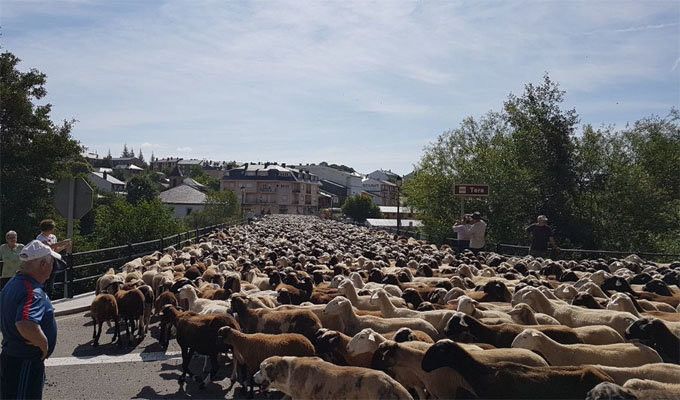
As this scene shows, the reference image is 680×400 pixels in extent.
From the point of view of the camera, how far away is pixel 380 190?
181 metres

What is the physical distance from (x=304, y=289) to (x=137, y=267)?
23.4 feet

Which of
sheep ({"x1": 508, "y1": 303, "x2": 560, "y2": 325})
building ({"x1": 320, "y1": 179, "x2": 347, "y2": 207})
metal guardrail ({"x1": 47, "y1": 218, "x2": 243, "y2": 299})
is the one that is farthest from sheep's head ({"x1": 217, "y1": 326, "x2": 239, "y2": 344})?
building ({"x1": 320, "y1": 179, "x2": 347, "y2": 207})

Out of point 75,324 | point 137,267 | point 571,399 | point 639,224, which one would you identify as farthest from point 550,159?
point 571,399

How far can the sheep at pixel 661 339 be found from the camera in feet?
24.2

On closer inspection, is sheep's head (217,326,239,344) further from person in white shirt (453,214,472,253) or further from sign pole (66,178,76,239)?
person in white shirt (453,214,472,253)

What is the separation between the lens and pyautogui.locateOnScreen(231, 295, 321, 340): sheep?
8461mm

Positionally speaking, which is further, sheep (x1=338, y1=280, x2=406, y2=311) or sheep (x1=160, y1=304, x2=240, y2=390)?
sheep (x1=338, y1=280, x2=406, y2=311)

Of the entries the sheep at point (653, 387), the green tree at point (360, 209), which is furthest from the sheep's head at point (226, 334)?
the green tree at point (360, 209)

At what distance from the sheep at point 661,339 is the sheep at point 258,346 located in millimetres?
4102

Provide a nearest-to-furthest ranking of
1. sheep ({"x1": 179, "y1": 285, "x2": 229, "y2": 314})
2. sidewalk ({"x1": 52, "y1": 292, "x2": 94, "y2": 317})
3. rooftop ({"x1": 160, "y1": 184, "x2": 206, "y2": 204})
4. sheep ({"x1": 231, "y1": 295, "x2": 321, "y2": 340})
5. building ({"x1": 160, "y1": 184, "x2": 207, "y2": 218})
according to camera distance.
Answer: sheep ({"x1": 231, "y1": 295, "x2": 321, "y2": 340})
sheep ({"x1": 179, "y1": 285, "x2": 229, "y2": 314})
sidewalk ({"x1": 52, "y1": 292, "x2": 94, "y2": 317})
building ({"x1": 160, "y1": 184, "x2": 207, "y2": 218})
rooftop ({"x1": 160, "y1": 184, "x2": 206, "y2": 204})

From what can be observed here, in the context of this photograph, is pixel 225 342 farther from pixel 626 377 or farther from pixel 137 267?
pixel 137 267

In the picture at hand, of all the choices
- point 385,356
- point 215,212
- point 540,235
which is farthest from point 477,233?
point 215,212

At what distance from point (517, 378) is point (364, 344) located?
2007mm

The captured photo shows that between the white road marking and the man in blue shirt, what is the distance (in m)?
4.42
